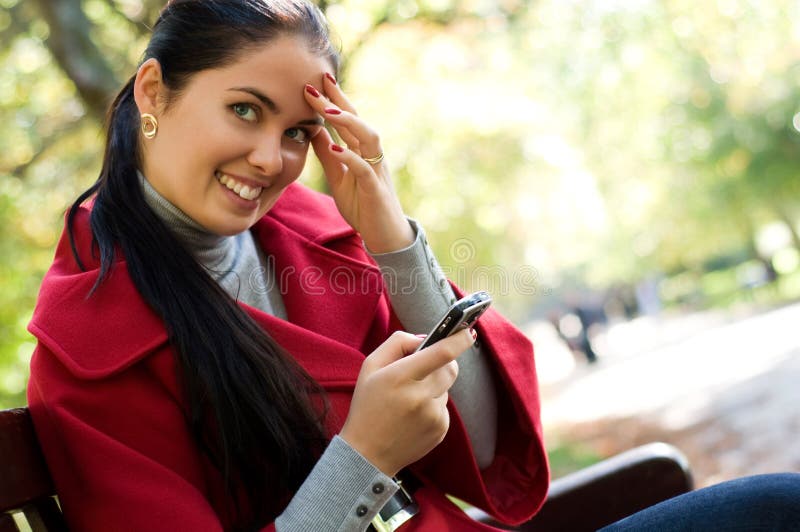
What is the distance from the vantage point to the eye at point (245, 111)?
1.86m

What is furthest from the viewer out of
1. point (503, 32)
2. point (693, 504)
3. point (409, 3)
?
point (503, 32)

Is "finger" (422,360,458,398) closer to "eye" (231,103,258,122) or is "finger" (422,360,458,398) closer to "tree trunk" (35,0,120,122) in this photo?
"eye" (231,103,258,122)

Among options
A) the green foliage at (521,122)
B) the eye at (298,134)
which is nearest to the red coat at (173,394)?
the eye at (298,134)

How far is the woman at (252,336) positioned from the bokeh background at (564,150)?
1.23m

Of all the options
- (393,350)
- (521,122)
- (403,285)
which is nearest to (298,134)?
(403,285)

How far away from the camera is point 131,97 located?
2.16m

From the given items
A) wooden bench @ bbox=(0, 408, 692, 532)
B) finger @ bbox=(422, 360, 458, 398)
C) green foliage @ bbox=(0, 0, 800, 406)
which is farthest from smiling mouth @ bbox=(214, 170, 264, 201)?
wooden bench @ bbox=(0, 408, 692, 532)

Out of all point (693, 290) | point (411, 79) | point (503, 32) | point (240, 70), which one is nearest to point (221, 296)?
point (240, 70)

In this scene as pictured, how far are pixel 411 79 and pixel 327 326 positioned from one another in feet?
26.7

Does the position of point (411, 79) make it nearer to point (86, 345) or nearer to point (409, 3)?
point (409, 3)

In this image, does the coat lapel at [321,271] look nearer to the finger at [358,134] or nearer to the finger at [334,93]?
the finger at [358,134]

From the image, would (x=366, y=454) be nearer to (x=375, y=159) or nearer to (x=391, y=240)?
(x=391, y=240)

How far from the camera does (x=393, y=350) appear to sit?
166 centimetres

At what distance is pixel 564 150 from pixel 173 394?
1367cm
